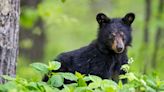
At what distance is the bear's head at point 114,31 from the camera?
7688 millimetres

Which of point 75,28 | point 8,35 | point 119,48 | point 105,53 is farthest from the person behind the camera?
point 75,28

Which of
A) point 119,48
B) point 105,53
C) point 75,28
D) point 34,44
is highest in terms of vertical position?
point 119,48

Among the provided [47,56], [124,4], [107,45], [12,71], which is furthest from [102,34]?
[124,4]

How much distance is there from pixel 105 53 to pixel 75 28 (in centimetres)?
1164

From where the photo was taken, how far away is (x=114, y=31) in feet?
25.6

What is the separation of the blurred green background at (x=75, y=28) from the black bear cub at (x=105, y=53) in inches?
33.1

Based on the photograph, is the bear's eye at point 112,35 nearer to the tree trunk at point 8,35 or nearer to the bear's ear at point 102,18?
the bear's ear at point 102,18

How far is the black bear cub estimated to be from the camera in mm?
7512

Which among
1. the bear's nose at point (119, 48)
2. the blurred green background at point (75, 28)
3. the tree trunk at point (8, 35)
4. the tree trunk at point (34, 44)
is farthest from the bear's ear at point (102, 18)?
the tree trunk at point (34, 44)

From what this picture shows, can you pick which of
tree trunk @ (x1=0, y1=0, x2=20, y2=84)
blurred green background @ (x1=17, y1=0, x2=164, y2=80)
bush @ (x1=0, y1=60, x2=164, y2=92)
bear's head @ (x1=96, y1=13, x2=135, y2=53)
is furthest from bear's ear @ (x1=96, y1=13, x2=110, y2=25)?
bush @ (x1=0, y1=60, x2=164, y2=92)

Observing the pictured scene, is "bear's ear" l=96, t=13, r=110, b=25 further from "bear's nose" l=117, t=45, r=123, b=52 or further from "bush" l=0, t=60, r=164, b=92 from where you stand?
"bush" l=0, t=60, r=164, b=92

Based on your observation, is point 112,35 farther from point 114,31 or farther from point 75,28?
point 75,28

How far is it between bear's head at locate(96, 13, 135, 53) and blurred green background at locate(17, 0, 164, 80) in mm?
838

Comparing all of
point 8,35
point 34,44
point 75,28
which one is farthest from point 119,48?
point 75,28
